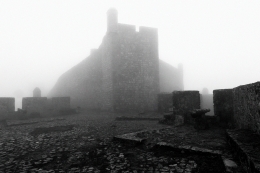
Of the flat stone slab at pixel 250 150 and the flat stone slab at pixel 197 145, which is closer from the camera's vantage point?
the flat stone slab at pixel 250 150

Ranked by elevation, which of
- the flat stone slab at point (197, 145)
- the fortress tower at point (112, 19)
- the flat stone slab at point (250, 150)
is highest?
the fortress tower at point (112, 19)

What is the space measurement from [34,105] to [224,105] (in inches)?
494

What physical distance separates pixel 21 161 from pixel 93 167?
1602 mm

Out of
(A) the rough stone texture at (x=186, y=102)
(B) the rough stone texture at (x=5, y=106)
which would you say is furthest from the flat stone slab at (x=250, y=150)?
(B) the rough stone texture at (x=5, y=106)

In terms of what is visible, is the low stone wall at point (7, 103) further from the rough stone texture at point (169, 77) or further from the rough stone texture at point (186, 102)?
the rough stone texture at point (169, 77)

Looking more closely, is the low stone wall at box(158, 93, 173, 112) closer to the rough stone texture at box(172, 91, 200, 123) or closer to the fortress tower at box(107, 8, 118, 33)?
the rough stone texture at box(172, 91, 200, 123)

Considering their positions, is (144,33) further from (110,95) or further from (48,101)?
(48,101)

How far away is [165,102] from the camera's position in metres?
13.6

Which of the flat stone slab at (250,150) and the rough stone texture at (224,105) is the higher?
the rough stone texture at (224,105)

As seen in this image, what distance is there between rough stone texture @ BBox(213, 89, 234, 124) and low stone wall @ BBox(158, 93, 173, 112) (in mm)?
6310

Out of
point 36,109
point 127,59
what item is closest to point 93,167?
point 36,109

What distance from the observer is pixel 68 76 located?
2469 centimetres

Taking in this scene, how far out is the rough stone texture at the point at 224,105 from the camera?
6887mm

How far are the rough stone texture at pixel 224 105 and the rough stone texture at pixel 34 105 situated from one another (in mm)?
12123
